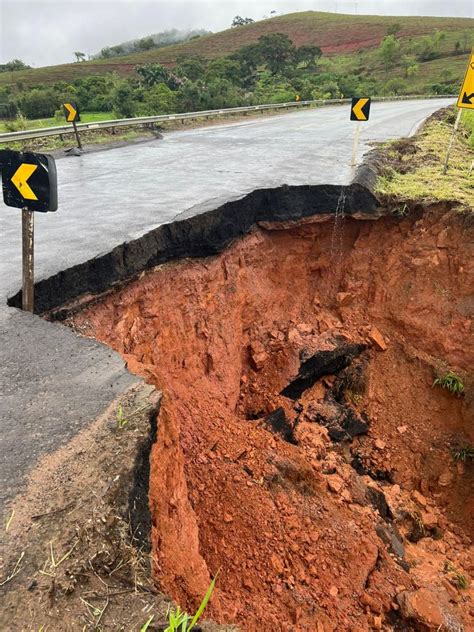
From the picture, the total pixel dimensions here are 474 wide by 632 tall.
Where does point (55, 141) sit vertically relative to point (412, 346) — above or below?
above

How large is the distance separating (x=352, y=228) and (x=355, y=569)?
5.05m

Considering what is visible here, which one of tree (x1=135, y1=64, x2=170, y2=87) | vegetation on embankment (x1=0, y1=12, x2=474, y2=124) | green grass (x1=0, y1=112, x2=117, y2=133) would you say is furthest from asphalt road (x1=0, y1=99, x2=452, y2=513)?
tree (x1=135, y1=64, x2=170, y2=87)

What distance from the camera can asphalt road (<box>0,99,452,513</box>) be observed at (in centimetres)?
275

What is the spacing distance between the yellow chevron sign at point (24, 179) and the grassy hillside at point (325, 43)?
4259 cm

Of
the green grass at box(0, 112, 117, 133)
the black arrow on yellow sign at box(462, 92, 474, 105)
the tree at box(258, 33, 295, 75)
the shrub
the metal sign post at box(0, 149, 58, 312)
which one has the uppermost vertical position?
the tree at box(258, 33, 295, 75)

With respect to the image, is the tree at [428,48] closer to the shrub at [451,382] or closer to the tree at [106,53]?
the tree at [106,53]

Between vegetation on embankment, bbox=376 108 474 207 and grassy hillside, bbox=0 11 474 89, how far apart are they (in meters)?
38.2

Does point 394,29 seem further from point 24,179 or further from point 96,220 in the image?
point 24,179

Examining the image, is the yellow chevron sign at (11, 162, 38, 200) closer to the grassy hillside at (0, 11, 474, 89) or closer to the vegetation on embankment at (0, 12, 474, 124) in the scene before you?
the vegetation on embankment at (0, 12, 474, 124)

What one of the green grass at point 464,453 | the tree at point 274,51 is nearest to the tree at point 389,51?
the tree at point 274,51

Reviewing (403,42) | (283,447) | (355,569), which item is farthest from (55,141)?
(403,42)

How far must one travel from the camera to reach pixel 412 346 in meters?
7.63

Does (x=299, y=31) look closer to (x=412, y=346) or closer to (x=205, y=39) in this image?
(x=205, y=39)

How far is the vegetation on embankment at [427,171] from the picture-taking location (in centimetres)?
741
